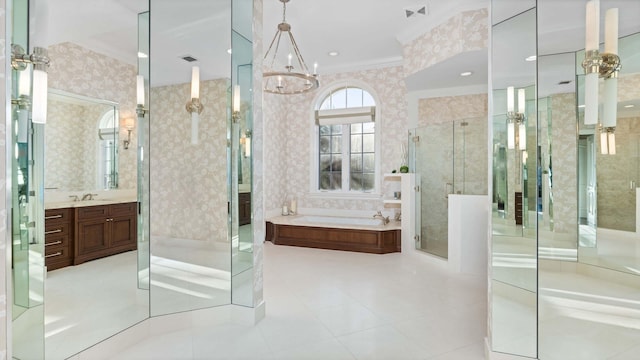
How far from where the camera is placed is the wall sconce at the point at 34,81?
1.52 m

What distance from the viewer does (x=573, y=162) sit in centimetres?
262

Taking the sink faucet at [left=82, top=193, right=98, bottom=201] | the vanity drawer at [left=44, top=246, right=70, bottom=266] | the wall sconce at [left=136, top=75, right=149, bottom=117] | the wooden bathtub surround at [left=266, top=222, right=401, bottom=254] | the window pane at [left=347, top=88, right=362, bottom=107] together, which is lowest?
the wooden bathtub surround at [left=266, top=222, right=401, bottom=254]

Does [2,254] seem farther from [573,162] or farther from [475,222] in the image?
[475,222]

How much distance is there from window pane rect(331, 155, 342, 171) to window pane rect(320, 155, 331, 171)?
0.08 meters

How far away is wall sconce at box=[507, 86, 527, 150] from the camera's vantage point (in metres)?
1.96

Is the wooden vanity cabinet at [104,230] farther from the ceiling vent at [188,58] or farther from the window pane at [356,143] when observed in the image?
the window pane at [356,143]

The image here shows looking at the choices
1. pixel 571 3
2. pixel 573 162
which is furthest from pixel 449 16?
pixel 573 162

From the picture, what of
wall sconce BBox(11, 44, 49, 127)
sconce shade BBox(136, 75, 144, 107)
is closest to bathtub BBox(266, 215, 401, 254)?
sconce shade BBox(136, 75, 144, 107)

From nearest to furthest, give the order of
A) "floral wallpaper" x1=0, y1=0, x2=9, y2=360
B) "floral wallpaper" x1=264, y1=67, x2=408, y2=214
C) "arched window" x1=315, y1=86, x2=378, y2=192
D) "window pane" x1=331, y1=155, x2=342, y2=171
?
"floral wallpaper" x1=0, y1=0, x2=9, y2=360, "floral wallpaper" x1=264, y1=67, x2=408, y2=214, "arched window" x1=315, y1=86, x2=378, y2=192, "window pane" x1=331, y1=155, x2=342, y2=171

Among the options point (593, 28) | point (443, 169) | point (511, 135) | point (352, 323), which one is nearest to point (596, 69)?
point (593, 28)

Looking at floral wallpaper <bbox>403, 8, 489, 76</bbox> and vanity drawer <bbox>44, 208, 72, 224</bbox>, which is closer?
vanity drawer <bbox>44, 208, 72, 224</bbox>

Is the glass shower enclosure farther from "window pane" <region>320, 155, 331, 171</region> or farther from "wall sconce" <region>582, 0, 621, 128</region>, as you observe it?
"wall sconce" <region>582, 0, 621, 128</region>

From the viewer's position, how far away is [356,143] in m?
6.41

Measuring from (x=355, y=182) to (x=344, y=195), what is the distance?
0.34m
